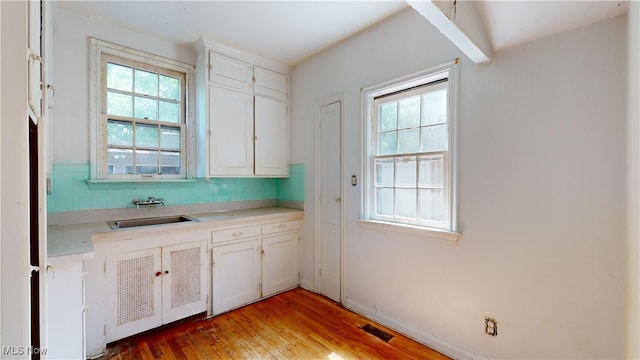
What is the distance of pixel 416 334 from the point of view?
7.25 ft

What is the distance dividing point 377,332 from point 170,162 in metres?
2.62

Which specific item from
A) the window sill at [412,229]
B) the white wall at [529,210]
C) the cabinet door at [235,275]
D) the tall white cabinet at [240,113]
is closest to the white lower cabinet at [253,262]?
the cabinet door at [235,275]

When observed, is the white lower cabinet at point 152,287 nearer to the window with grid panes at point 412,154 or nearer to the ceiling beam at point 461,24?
the window with grid panes at point 412,154

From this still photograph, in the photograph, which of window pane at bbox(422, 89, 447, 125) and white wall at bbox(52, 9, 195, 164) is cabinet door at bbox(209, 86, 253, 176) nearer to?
white wall at bbox(52, 9, 195, 164)

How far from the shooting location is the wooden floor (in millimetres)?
2061

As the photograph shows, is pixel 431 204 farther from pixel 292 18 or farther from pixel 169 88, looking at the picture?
pixel 169 88

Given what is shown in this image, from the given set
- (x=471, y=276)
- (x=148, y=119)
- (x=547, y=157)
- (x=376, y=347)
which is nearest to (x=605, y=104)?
(x=547, y=157)

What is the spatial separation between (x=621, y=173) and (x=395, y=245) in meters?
1.46

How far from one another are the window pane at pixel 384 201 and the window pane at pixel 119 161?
95.3 inches

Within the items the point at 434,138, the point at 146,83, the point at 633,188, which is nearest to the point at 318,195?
the point at 434,138

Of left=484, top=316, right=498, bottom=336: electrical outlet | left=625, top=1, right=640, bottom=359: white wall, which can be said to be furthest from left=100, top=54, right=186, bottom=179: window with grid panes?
left=625, top=1, right=640, bottom=359: white wall

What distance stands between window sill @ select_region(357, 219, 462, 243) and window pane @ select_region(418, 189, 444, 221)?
0.11 m

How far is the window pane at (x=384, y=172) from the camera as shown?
8.18 feet

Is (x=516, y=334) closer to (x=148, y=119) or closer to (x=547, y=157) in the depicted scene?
(x=547, y=157)
